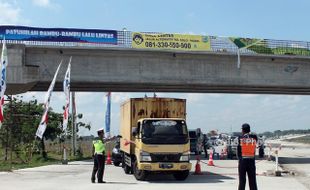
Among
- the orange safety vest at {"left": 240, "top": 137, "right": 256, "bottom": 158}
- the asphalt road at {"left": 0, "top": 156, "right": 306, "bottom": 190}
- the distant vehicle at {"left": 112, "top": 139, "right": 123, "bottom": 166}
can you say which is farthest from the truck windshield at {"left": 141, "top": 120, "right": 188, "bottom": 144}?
the distant vehicle at {"left": 112, "top": 139, "right": 123, "bottom": 166}

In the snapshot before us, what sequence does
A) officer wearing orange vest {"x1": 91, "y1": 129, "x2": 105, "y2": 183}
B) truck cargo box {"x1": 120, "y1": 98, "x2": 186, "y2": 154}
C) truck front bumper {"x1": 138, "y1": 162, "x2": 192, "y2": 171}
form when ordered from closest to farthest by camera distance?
officer wearing orange vest {"x1": 91, "y1": 129, "x2": 105, "y2": 183}, truck front bumper {"x1": 138, "y1": 162, "x2": 192, "y2": 171}, truck cargo box {"x1": 120, "y1": 98, "x2": 186, "y2": 154}

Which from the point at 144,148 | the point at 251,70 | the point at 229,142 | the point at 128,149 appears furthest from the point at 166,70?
the point at 144,148

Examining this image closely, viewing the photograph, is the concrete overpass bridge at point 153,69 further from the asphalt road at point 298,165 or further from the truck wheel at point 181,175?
the truck wheel at point 181,175

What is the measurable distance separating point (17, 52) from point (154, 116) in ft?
43.6

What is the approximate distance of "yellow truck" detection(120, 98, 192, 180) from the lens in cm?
1684

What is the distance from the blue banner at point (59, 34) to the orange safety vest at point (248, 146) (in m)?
19.5

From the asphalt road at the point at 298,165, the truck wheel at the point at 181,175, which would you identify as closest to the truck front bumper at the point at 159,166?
the truck wheel at the point at 181,175

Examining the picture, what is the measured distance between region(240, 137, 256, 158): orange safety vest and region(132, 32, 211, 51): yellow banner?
1953cm

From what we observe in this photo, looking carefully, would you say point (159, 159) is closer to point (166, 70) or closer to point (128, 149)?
point (128, 149)

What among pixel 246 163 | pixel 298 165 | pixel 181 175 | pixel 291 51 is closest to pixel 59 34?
pixel 181 175

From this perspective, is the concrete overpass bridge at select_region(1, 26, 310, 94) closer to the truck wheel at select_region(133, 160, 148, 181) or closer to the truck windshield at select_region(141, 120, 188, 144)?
the truck wheel at select_region(133, 160, 148, 181)

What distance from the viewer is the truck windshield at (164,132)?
56.0 ft

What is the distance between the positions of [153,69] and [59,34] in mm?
6270

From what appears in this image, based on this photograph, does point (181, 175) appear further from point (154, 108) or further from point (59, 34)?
point (59, 34)
